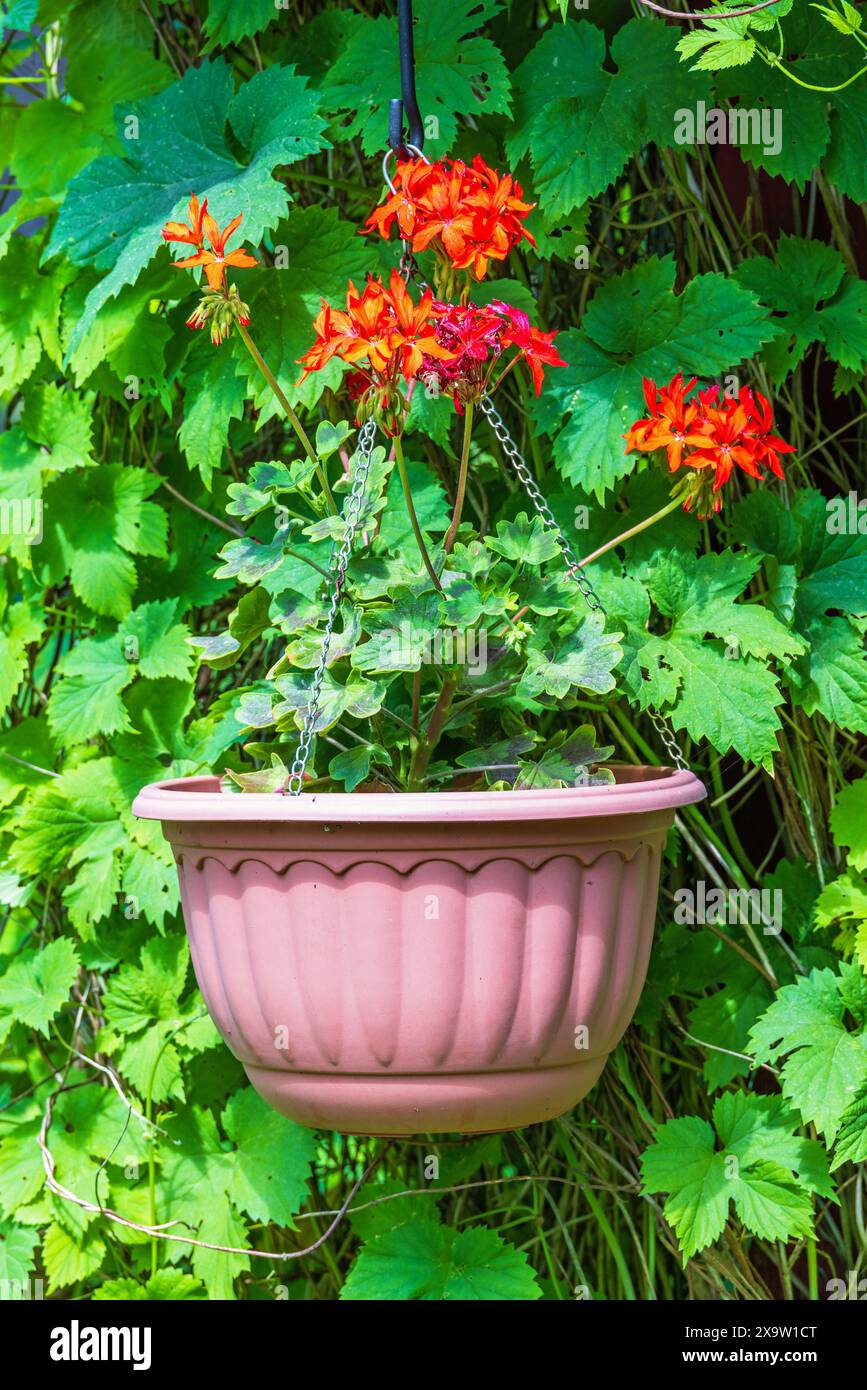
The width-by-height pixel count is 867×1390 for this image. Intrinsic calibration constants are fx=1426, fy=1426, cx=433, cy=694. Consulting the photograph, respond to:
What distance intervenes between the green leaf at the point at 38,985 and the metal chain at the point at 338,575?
0.61 metres

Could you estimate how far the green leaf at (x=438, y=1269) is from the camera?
54.3 inches

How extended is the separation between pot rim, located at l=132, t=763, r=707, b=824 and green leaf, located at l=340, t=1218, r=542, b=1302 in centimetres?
55

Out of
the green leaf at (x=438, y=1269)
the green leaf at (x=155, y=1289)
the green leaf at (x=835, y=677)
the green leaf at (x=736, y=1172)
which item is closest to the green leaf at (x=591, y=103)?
the green leaf at (x=835, y=677)

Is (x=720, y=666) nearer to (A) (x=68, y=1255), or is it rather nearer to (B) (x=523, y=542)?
(B) (x=523, y=542)

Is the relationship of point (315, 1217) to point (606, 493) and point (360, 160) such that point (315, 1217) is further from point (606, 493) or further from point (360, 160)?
point (360, 160)

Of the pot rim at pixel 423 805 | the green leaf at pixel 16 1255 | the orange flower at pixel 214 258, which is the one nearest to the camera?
the pot rim at pixel 423 805

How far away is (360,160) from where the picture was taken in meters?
1.57

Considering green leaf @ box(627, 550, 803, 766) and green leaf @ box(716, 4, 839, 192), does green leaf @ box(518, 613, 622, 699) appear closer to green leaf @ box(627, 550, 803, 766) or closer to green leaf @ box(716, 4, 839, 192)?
green leaf @ box(627, 550, 803, 766)

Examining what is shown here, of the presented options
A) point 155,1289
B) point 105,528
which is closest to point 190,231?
point 105,528

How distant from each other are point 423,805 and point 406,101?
60 cm

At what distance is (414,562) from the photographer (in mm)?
1325

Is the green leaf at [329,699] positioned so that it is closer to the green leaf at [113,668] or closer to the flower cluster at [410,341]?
the flower cluster at [410,341]

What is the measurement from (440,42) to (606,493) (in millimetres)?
451
